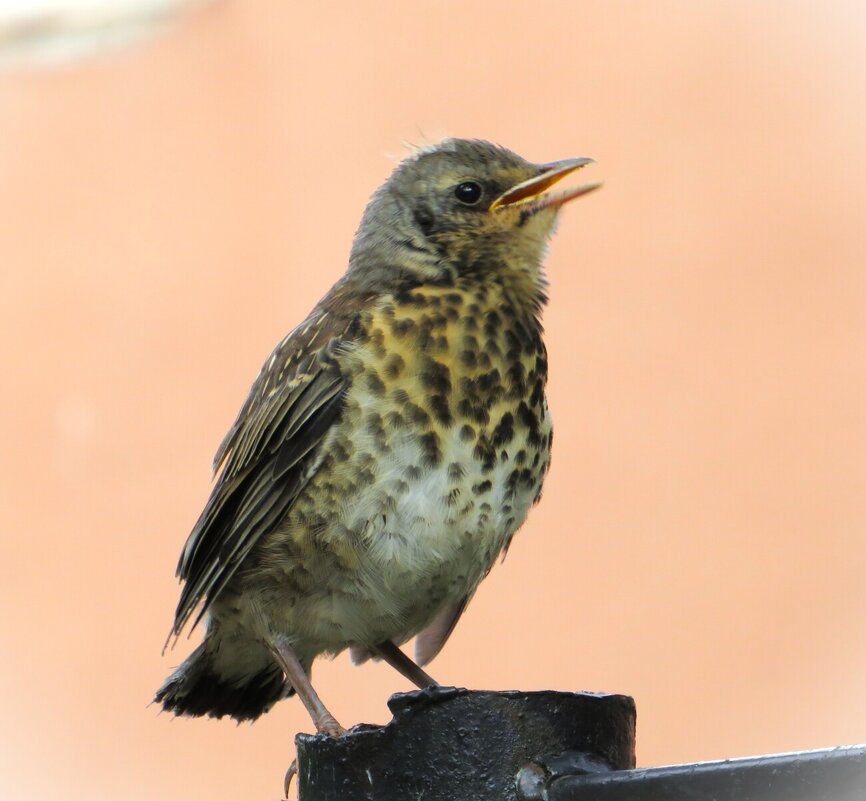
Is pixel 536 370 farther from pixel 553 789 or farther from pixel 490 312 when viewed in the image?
pixel 553 789

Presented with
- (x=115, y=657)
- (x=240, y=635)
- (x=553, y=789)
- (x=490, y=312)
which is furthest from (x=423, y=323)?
(x=115, y=657)

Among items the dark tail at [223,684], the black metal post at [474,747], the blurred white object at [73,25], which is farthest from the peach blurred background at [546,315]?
the black metal post at [474,747]

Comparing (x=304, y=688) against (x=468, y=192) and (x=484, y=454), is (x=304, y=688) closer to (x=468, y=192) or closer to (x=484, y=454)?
(x=484, y=454)

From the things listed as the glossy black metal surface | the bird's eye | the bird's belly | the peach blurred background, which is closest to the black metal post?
the glossy black metal surface

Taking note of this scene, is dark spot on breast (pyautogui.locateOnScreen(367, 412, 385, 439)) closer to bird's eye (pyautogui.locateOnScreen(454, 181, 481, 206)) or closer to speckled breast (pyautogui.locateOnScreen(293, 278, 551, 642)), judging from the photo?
speckled breast (pyautogui.locateOnScreen(293, 278, 551, 642))

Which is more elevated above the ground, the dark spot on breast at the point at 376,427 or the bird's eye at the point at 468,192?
the bird's eye at the point at 468,192

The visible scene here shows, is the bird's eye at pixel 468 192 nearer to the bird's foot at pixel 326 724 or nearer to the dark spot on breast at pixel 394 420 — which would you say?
the dark spot on breast at pixel 394 420
